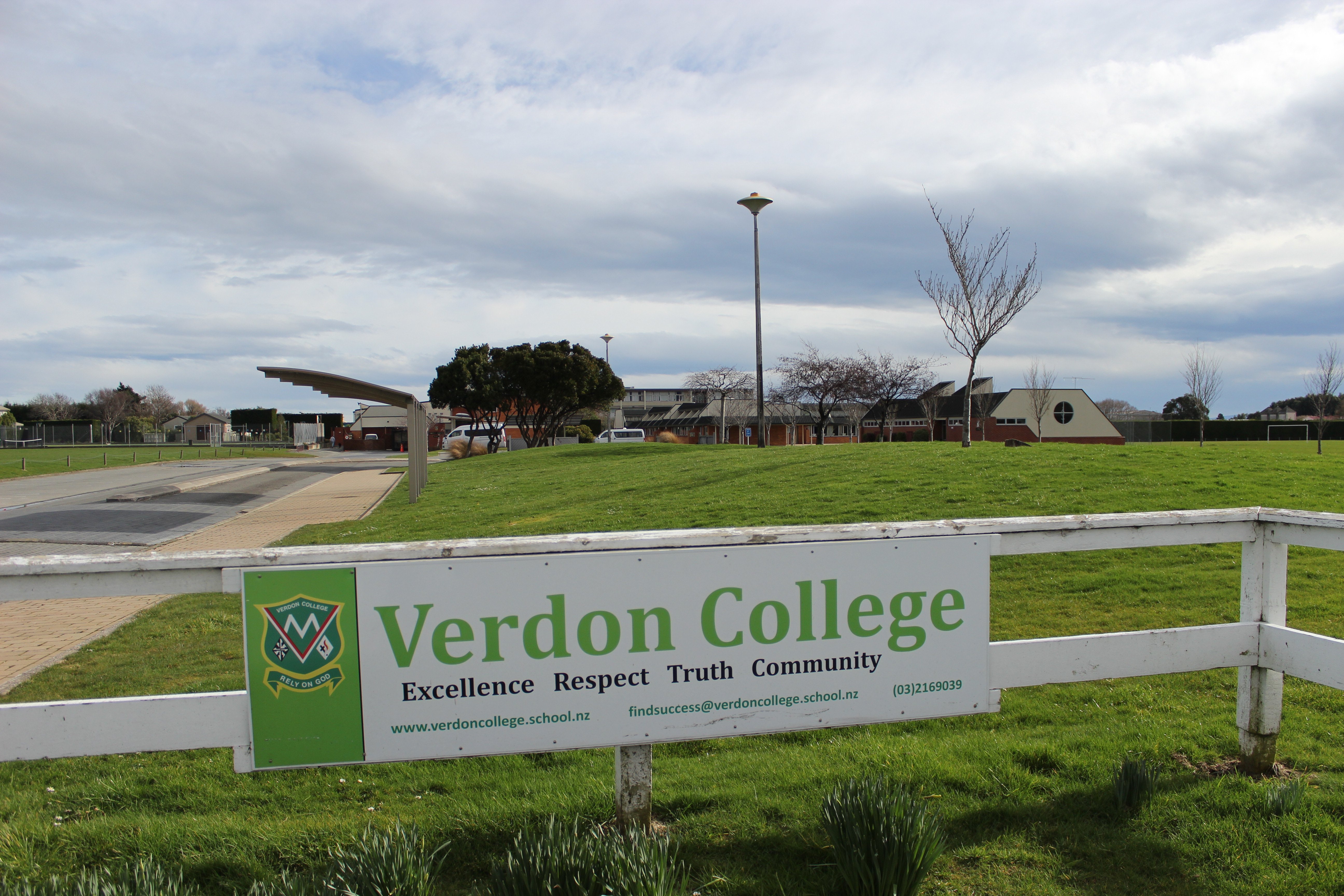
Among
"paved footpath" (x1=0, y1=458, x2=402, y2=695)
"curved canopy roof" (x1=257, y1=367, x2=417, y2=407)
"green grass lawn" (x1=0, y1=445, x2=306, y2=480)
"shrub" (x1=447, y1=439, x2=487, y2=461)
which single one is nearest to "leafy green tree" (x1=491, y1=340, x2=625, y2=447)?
"shrub" (x1=447, y1=439, x2=487, y2=461)

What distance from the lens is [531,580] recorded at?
2.77 metres

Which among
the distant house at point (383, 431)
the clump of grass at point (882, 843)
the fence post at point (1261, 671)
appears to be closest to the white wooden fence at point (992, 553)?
the fence post at point (1261, 671)

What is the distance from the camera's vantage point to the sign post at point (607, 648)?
271cm

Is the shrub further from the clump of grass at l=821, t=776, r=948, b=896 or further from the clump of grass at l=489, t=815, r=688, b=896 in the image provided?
the clump of grass at l=821, t=776, r=948, b=896

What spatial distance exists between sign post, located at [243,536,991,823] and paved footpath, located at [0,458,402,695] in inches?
29.2

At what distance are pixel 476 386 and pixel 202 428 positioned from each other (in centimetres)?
6178

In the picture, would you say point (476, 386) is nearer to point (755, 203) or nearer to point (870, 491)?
point (755, 203)

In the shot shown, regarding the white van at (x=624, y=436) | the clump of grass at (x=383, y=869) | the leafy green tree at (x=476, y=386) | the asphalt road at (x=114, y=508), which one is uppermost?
the leafy green tree at (x=476, y=386)

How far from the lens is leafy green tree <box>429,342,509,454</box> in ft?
159

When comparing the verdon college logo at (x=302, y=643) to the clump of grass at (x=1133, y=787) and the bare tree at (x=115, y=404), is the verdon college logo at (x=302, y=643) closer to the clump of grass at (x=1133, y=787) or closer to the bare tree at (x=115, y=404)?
the clump of grass at (x=1133, y=787)

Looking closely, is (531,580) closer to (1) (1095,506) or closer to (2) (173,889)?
(2) (173,889)

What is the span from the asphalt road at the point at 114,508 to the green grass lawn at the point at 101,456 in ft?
10.5

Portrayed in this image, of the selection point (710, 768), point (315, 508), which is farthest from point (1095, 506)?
point (315, 508)

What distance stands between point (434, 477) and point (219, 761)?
24.3 metres
